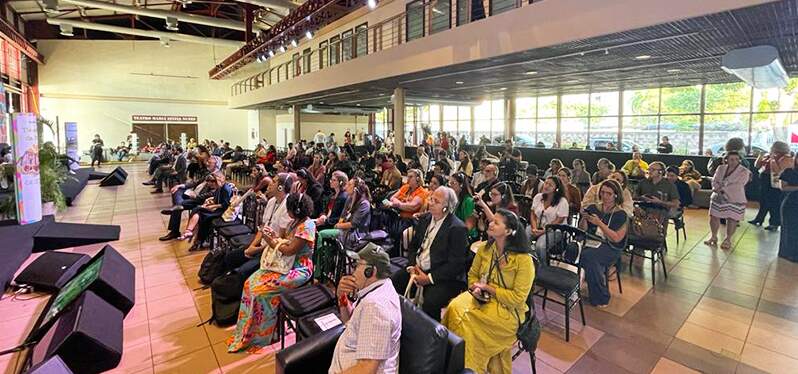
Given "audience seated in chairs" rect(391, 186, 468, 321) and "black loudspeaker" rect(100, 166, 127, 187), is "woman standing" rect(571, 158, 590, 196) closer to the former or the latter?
"audience seated in chairs" rect(391, 186, 468, 321)

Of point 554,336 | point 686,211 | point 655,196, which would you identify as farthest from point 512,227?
point 686,211

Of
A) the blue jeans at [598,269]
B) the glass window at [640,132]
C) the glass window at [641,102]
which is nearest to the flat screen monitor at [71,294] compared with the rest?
the blue jeans at [598,269]

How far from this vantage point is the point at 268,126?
24000 millimetres

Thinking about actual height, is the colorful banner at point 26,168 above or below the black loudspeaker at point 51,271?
above

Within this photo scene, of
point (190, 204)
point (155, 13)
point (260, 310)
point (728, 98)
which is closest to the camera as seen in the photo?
point (260, 310)

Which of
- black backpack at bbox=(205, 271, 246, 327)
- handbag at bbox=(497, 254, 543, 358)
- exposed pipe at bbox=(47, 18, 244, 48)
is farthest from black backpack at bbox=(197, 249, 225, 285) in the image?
exposed pipe at bbox=(47, 18, 244, 48)

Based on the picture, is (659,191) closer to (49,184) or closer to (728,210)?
(728,210)

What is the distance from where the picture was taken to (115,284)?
12.3ft

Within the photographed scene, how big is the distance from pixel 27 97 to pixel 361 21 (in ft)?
52.5

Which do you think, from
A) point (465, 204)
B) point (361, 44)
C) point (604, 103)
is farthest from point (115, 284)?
point (604, 103)

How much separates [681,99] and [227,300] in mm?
15210

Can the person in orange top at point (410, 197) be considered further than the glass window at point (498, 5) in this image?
No

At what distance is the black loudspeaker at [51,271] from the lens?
4.30 metres

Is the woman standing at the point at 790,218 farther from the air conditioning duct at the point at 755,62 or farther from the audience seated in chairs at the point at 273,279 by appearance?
the audience seated in chairs at the point at 273,279
